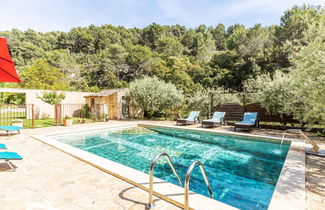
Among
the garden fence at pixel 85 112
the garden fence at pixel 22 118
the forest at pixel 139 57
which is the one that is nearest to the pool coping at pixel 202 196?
the garden fence at pixel 22 118

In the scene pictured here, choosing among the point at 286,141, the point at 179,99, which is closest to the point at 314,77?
the point at 286,141

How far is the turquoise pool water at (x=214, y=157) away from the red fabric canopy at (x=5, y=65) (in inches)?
143

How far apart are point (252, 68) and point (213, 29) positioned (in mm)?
34201

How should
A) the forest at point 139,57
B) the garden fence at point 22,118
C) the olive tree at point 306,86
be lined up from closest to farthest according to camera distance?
the olive tree at point 306,86
the garden fence at point 22,118
the forest at point 139,57

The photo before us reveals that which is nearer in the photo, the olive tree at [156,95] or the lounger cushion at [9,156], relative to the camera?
the lounger cushion at [9,156]

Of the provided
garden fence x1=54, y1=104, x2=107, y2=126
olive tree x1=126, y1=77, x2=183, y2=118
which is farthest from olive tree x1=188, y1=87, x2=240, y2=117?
garden fence x1=54, y1=104, x2=107, y2=126

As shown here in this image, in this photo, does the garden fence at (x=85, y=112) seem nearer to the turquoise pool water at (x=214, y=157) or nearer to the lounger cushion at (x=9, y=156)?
the turquoise pool water at (x=214, y=157)

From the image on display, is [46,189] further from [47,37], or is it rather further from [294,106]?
[47,37]

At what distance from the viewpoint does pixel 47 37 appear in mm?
39625

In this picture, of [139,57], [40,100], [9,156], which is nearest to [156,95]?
[40,100]

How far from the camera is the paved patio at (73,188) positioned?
8.69 feet

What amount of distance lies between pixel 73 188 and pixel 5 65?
11.3ft

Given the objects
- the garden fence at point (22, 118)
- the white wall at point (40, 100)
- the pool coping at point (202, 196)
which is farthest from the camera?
the white wall at point (40, 100)

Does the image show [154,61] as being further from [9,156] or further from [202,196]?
[202,196]
